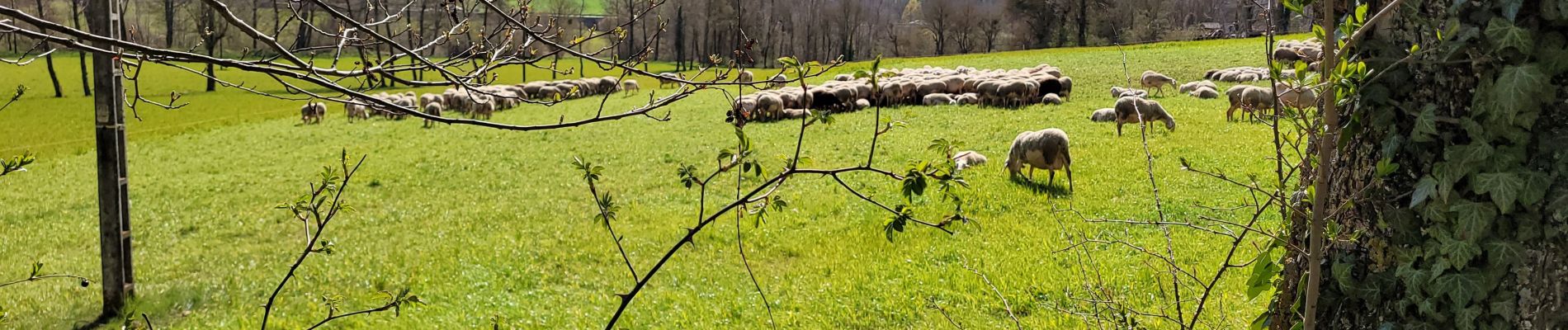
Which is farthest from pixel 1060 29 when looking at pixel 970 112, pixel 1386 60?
pixel 1386 60

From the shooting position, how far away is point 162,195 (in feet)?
53.8

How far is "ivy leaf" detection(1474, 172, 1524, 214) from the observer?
1.96 m

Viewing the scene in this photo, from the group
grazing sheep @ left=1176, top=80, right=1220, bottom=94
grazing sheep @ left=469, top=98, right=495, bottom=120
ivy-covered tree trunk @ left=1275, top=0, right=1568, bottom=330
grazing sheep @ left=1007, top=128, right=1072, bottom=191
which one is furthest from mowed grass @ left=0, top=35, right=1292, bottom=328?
grazing sheep @ left=469, top=98, right=495, bottom=120

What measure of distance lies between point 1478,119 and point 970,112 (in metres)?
19.7

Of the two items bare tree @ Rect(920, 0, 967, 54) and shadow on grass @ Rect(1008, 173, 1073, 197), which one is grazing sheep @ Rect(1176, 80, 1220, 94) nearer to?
shadow on grass @ Rect(1008, 173, 1073, 197)

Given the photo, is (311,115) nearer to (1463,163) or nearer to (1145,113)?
(1145,113)

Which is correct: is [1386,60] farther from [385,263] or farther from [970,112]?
[970,112]

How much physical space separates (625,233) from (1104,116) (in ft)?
35.4

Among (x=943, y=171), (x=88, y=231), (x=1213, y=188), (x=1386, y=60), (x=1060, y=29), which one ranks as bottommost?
(x=88, y=231)

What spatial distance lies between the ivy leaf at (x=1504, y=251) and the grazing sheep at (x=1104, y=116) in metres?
16.4

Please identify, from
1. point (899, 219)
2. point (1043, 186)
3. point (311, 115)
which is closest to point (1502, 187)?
point (899, 219)

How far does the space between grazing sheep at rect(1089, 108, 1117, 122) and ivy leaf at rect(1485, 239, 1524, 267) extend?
1640cm

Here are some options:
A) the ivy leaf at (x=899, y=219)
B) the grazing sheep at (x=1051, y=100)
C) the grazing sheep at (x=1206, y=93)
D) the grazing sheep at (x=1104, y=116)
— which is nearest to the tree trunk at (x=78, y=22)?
the ivy leaf at (x=899, y=219)

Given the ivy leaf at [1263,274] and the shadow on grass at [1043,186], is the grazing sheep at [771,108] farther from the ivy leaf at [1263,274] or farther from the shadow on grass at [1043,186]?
the ivy leaf at [1263,274]
